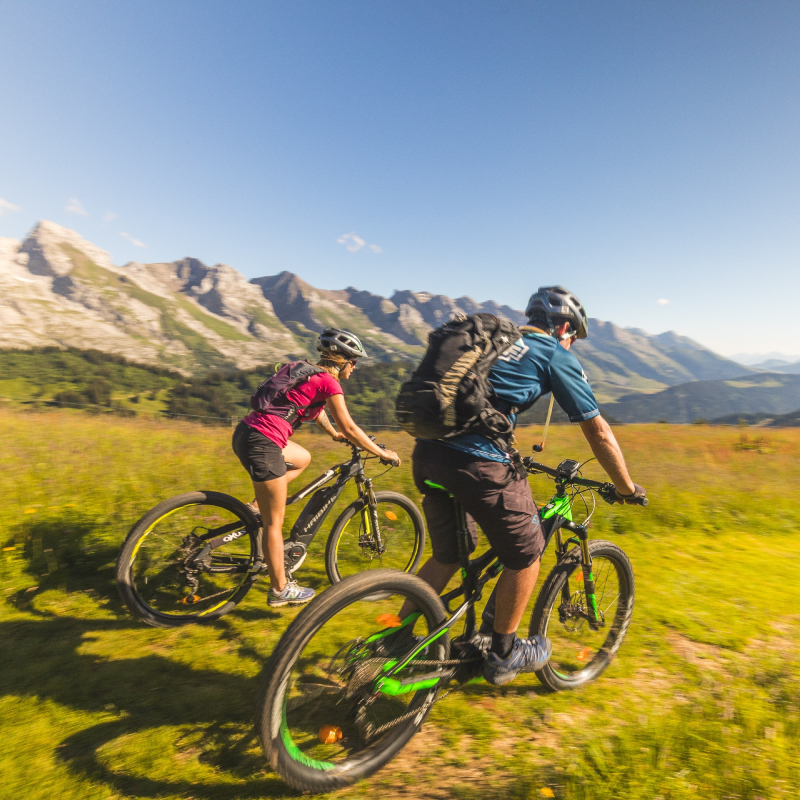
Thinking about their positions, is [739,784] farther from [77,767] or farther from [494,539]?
[77,767]

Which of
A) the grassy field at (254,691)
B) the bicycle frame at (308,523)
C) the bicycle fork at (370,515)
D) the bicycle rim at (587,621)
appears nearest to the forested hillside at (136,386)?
the grassy field at (254,691)

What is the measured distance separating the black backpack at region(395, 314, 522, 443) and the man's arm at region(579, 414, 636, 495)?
A: 0.53 m

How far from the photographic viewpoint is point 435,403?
8.63 feet

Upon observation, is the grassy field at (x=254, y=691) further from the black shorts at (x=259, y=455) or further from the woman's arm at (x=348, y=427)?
the woman's arm at (x=348, y=427)

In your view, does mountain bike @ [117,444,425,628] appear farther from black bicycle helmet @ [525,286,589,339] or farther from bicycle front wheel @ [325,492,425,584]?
black bicycle helmet @ [525,286,589,339]

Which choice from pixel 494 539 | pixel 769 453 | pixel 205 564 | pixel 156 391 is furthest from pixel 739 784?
pixel 156 391

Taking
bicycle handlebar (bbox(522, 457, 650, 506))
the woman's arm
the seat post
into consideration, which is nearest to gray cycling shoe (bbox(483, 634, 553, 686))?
the seat post

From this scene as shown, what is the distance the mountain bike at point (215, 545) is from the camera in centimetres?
416

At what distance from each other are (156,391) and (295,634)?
13464 cm

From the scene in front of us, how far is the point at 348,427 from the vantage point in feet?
14.9

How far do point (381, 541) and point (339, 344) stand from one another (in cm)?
241

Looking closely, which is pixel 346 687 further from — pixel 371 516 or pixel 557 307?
pixel 371 516

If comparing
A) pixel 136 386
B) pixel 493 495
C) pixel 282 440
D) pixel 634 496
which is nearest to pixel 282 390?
pixel 282 440

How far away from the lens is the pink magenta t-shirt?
427 centimetres
